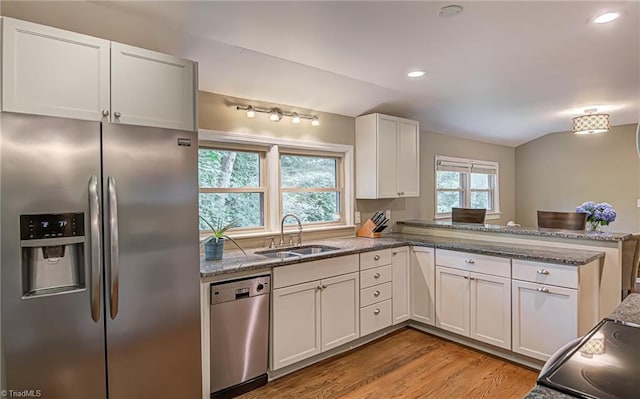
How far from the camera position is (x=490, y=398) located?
2404 millimetres

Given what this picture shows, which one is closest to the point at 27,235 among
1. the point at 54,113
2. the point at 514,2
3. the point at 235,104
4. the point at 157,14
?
the point at 54,113

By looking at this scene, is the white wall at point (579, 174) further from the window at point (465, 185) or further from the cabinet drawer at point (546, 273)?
the cabinet drawer at point (546, 273)

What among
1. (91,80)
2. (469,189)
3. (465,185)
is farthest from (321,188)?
(469,189)

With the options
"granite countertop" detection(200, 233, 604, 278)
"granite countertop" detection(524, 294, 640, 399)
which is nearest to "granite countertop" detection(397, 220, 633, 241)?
"granite countertop" detection(200, 233, 604, 278)

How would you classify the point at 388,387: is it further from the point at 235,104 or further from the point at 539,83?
the point at 539,83

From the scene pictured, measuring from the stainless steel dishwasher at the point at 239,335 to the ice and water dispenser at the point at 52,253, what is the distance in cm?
80

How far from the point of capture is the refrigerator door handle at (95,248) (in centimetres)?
174

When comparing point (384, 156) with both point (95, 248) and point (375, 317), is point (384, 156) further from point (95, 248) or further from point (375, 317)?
point (95, 248)

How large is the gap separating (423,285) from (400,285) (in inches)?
8.7

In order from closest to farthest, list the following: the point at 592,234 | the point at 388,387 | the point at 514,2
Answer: the point at 514,2 < the point at 388,387 < the point at 592,234

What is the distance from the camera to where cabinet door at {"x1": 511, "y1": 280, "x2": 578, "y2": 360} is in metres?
2.54

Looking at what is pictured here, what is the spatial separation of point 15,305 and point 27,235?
1.01 feet

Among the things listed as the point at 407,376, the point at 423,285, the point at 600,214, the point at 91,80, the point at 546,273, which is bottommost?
the point at 407,376

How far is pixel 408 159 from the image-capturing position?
13.5ft
